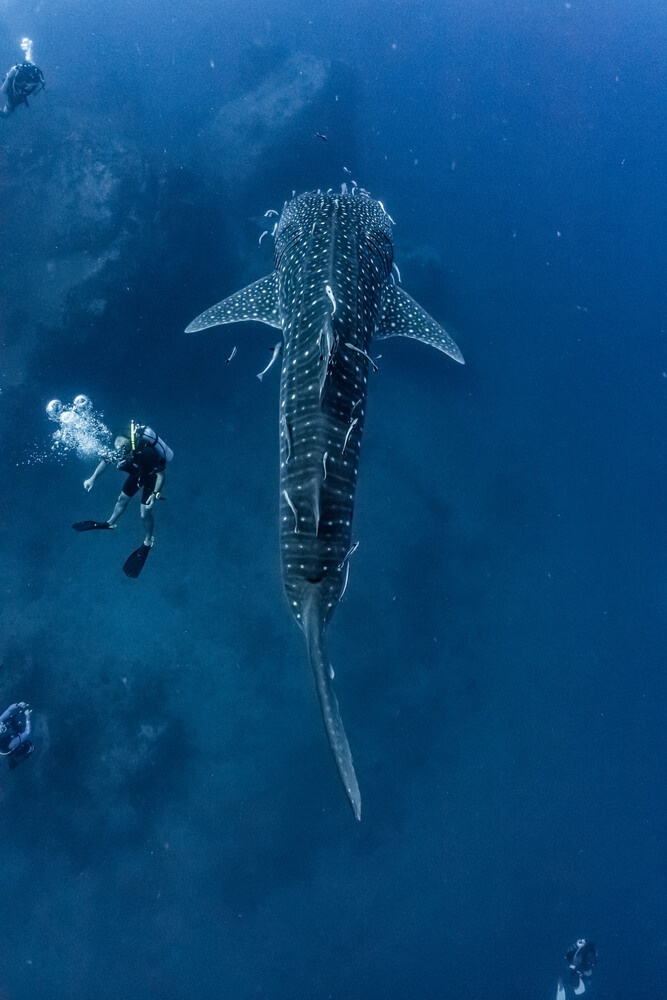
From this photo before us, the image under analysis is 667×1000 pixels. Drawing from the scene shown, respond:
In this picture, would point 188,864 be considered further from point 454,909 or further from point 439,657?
point 439,657

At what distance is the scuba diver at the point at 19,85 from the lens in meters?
15.7

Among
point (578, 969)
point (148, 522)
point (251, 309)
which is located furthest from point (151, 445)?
point (578, 969)

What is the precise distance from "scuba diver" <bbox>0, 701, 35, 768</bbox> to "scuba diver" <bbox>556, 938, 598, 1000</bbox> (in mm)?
14377

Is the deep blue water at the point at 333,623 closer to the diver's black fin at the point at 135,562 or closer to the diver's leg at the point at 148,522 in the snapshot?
the diver's black fin at the point at 135,562

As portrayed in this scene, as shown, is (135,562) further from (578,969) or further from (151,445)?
(578,969)

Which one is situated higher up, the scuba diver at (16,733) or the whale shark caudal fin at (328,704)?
the whale shark caudal fin at (328,704)

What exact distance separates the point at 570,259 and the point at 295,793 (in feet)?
59.4

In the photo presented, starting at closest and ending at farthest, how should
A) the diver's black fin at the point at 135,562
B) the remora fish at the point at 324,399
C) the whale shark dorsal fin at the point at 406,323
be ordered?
the remora fish at the point at 324,399 < the whale shark dorsal fin at the point at 406,323 < the diver's black fin at the point at 135,562

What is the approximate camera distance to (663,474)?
14.7 meters

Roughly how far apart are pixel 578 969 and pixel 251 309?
17901 mm

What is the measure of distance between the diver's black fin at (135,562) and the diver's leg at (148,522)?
0.20 meters

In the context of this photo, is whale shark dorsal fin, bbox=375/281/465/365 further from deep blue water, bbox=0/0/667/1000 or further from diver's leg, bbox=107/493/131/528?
diver's leg, bbox=107/493/131/528

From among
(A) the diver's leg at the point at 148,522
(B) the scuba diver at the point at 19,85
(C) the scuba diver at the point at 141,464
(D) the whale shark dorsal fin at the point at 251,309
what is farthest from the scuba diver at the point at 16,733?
(B) the scuba diver at the point at 19,85

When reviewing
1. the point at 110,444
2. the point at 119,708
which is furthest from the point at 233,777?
the point at 110,444
